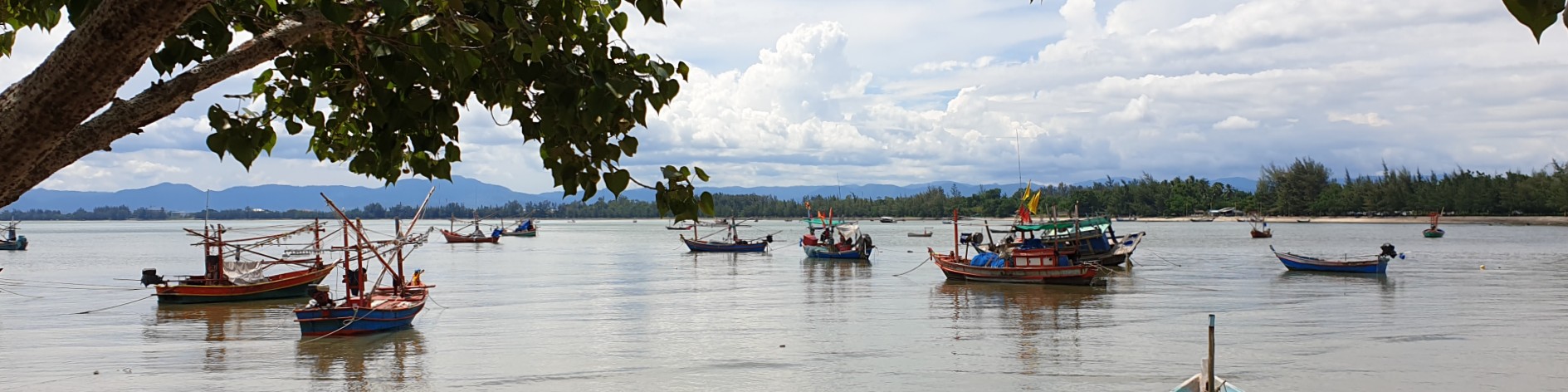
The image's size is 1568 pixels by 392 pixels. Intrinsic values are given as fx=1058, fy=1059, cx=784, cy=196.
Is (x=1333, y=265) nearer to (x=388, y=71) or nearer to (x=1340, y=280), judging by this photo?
(x=1340, y=280)

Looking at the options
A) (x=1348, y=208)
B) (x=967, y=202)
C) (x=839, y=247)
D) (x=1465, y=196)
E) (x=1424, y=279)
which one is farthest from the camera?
(x=967, y=202)

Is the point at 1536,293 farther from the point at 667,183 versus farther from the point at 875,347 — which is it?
the point at 667,183

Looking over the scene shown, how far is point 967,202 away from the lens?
159750 mm

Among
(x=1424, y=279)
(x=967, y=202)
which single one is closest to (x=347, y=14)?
(x=1424, y=279)

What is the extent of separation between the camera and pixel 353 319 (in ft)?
71.1

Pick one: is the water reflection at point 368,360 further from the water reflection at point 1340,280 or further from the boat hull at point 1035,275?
the water reflection at point 1340,280

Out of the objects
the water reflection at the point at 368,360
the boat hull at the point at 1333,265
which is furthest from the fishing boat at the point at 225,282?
the boat hull at the point at 1333,265

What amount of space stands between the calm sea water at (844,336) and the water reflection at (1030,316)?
0.11 m

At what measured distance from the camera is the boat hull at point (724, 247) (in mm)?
62969

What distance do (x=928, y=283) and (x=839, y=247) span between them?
16017mm

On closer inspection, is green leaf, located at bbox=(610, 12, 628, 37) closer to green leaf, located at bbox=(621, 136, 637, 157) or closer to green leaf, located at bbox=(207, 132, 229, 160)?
green leaf, located at bbox=(621, 136, 637, 157)

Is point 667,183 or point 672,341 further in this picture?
point 672,341

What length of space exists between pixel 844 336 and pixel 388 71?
20183 mm

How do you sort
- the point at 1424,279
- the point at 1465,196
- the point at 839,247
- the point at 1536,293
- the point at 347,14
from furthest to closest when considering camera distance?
the point at 1465,196 < the point at 839,247 < the point at 1424,279 < the point at 1536,293 < the point at 347,14
